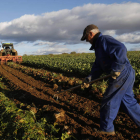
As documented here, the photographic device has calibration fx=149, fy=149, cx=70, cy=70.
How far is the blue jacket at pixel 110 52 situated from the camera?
2.46 metres

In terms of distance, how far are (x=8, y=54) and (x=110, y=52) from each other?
594 inches

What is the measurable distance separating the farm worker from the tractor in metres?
13.9

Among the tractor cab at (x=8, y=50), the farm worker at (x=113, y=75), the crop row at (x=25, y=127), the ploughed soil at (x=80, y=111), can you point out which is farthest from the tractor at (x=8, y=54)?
the farm worker at (x=113, y=75)

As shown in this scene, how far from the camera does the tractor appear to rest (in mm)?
15078

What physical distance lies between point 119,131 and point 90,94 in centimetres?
203

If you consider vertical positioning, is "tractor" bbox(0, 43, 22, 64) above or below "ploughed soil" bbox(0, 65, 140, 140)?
above

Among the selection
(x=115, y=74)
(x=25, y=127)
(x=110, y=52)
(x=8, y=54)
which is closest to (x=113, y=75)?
(x=115, y=74)

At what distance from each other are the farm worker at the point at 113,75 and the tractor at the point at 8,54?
1391cm

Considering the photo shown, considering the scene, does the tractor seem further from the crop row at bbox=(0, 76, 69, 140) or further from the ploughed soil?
the crop row at bbox=(0, 76, 69, 140)

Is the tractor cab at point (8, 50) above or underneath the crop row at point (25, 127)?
above

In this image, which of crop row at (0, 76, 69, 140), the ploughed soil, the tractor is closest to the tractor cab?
the tractor

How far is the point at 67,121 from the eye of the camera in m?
3.29

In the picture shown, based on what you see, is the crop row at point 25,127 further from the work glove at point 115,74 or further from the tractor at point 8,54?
the tractor at point 8,54

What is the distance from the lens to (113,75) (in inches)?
101
